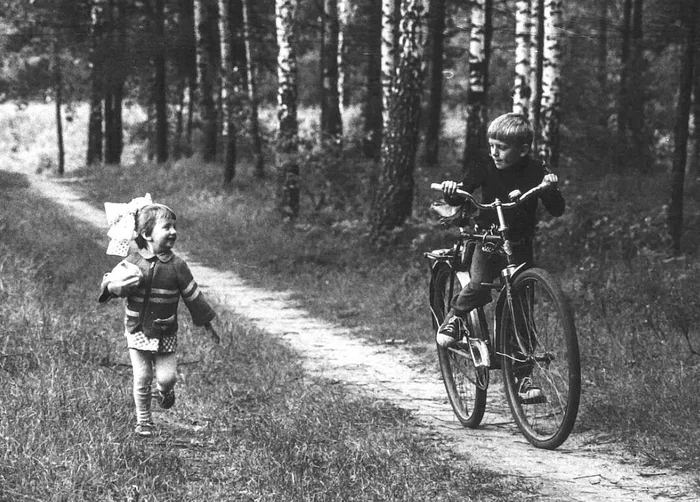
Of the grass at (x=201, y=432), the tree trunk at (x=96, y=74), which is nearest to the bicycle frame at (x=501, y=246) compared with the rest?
the grass at (x=201, y=432)

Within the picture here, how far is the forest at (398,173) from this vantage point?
7.55m

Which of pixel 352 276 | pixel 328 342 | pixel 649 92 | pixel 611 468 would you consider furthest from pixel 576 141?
pixel 611 468

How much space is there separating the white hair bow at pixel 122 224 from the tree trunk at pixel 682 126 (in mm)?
8297

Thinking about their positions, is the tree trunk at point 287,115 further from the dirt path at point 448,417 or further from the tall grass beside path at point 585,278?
the dirt path at point 448,417

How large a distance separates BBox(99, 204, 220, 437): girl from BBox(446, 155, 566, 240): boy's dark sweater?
1.78m

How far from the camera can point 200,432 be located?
215 inches

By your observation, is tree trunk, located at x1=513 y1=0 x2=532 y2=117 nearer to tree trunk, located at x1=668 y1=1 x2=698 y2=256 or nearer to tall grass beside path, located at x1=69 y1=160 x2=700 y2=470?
tall grass beside path, located at x1=69 y1=160 x2=700 y2=470

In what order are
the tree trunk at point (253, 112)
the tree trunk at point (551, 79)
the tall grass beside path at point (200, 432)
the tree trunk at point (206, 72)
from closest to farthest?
the tall grass beside path at point (200, 432) → the tree trunk at point (551, 79) → the tree trunk at point (253, 112) → the tree trunk at point (206, 72)

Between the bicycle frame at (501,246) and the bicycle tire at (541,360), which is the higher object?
the bicycle frame at (501,246)

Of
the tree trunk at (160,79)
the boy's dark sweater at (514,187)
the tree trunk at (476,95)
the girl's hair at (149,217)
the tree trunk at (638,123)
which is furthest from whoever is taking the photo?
the tree trunk at (160,79)

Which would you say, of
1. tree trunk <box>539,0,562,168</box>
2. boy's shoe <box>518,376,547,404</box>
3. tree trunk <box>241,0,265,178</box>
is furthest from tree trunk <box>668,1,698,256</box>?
tree trunk <box>241,0,265,178</box>

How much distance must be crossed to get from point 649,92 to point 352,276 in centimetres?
962

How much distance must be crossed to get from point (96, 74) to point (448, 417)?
24.2 meters

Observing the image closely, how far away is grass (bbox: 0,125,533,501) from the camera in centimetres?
420
